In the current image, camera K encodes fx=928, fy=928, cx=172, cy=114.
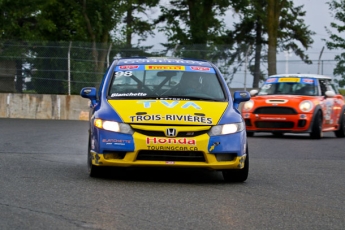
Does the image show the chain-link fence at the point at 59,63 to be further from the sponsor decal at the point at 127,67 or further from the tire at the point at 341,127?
the sponsor decal at the point at 127,67

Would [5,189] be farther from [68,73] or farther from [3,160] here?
[68,73]

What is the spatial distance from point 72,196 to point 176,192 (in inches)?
43.3

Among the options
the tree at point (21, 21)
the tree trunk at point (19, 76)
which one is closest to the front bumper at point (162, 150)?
the tree trunk at point (19, 76)

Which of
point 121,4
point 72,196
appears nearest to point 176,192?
point 72,196

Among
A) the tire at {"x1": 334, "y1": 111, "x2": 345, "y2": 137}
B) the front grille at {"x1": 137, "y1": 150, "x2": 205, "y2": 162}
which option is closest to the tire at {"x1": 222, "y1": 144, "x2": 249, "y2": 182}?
the front grille at {"x1": 137, "y1": 150, "x2": 205, "y2": 162}

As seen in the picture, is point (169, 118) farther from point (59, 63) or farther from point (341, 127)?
point (59, 63)

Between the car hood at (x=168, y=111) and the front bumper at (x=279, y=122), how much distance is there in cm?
964

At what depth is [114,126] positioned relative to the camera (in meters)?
9.30

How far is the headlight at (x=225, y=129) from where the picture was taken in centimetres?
Result: 934

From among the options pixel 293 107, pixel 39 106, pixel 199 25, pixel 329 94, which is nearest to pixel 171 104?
pixel 293 107

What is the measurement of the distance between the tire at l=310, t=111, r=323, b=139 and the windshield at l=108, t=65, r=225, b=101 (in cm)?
886

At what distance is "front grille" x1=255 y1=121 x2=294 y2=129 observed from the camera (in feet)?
63.8

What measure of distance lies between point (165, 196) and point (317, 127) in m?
11.7

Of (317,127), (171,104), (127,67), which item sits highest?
(127,67)
